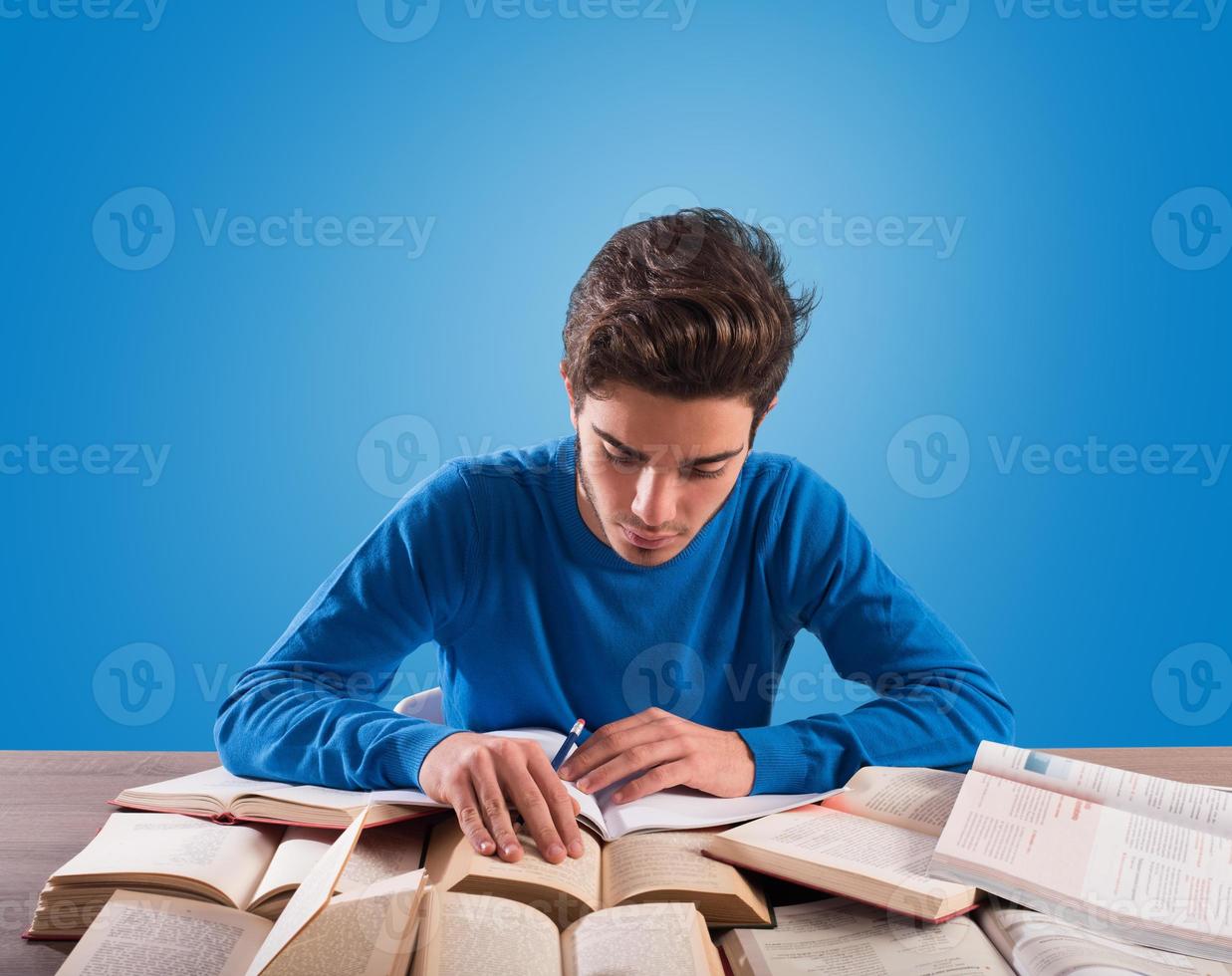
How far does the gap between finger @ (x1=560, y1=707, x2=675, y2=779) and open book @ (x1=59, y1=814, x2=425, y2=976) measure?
0.30 metres

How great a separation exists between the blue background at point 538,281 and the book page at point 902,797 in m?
1.60

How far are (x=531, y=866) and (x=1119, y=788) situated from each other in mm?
594

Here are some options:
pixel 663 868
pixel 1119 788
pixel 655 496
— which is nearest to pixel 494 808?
pixel 663 868

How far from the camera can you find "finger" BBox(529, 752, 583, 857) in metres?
1.00

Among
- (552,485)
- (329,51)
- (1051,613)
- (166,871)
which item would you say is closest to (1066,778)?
(552,485)

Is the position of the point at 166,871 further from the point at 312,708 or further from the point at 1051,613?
the point at 1051,613

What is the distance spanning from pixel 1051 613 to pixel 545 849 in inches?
87.1

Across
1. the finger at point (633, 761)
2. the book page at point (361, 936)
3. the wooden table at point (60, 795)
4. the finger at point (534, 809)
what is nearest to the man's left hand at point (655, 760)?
the finger at point (633, 761)

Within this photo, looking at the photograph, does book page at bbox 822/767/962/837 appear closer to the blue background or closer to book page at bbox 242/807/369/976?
book page at bbox 242/807/369/976

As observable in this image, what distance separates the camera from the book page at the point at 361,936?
0.78 metres

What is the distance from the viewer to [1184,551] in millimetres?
2826

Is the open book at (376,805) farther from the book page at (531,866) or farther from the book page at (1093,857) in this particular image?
the book page at (1093,857)

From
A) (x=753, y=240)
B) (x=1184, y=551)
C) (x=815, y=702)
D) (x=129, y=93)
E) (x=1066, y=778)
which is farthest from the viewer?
(x=815, y=702)

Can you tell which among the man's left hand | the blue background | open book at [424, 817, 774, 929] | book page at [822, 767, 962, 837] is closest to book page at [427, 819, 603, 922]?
open book at [424, 817, 774, 929]
